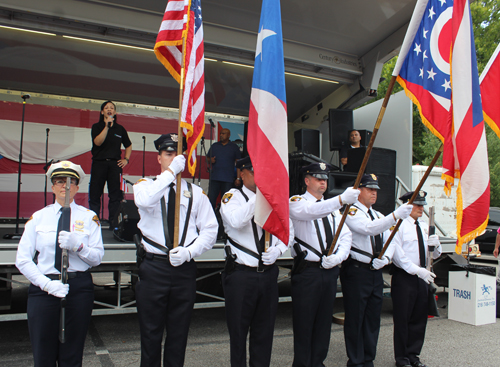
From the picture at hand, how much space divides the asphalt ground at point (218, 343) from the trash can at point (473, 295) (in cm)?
13

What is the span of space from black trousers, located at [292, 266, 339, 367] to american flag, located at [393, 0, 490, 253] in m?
1.13

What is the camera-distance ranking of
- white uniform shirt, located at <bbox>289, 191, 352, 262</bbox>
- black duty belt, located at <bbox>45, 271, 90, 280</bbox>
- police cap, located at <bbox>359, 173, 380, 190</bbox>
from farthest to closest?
police cap, located at <bbox>359, 173, 380, 190</bbox> < white uniform shirt, located at <bbox>289, 191, 352, 262</bbox> < black duty belt, located at <bbox>45, 271, 90, 280</bbox>

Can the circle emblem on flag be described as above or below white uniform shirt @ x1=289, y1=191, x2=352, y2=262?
above

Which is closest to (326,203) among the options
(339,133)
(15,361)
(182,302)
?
(182,302)

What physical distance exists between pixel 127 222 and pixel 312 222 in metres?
2.08

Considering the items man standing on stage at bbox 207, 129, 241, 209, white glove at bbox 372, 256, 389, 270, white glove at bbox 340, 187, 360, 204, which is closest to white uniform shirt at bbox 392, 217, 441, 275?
white glove at bbox 372, 256, 389, 270

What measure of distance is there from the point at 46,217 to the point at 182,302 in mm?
1155

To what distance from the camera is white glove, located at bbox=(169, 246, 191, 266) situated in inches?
110

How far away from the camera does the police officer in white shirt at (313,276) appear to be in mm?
3396

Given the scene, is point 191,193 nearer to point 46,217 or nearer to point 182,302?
point 182,302

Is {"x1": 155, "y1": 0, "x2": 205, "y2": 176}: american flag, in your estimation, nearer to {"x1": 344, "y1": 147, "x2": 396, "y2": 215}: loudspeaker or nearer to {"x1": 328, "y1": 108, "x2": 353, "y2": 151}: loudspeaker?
{"x1": 344, "y1": 147, "x2": 396, "y2": 215}: loudspeaker

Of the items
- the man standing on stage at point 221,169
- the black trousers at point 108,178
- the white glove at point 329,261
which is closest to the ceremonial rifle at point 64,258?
the white glove at point 329,261

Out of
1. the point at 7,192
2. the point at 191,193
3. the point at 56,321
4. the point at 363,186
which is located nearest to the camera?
the point at 56,321

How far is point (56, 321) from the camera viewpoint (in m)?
2.71
